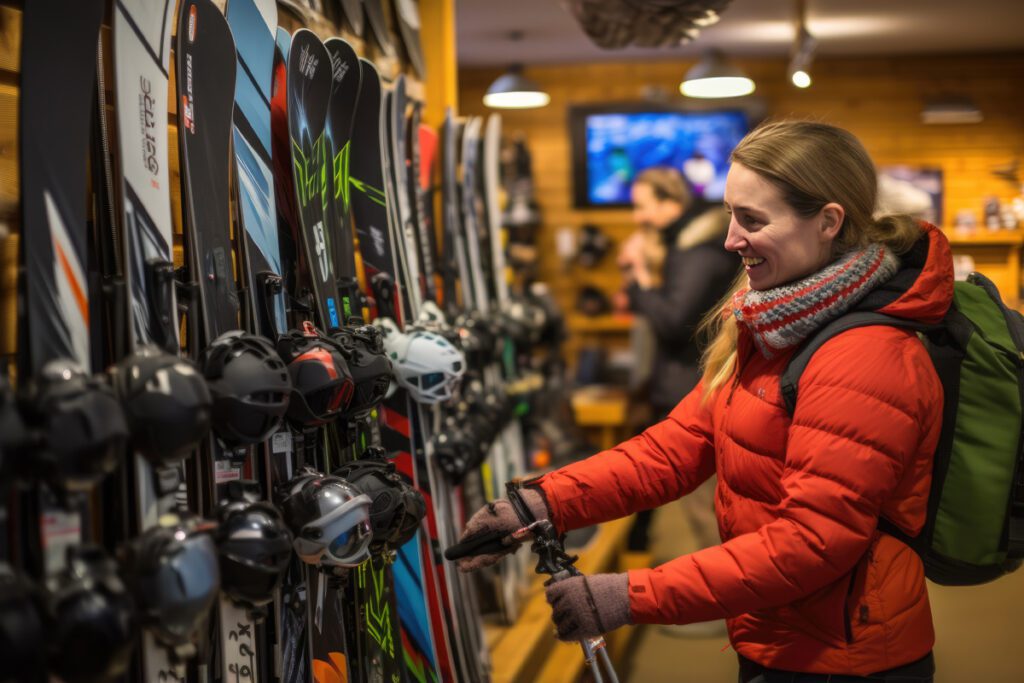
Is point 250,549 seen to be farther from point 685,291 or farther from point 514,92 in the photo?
point 514,92

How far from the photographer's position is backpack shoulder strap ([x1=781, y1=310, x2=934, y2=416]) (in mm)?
1505

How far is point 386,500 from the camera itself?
5.57 ft

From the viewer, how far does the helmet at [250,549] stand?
4.37ft

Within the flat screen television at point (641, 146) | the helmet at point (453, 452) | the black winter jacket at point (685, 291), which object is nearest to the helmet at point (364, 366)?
the helmet at point (453, 452)

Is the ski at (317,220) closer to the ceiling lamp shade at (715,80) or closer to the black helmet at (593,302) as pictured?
the ceiling lamp shade at (715,80)

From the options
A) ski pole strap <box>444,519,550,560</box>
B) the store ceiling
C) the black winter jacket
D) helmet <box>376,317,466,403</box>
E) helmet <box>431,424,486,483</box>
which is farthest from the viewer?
the store ceiling

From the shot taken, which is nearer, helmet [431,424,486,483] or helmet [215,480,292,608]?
helmet [215,480,292,608]

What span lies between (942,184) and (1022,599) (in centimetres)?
375

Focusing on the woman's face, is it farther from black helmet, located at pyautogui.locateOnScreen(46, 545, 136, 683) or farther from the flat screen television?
the flat screen television

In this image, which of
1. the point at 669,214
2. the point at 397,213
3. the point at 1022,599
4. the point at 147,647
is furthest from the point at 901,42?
the point at 147,647

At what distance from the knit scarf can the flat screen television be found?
216 inches

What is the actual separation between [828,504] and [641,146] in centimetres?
610

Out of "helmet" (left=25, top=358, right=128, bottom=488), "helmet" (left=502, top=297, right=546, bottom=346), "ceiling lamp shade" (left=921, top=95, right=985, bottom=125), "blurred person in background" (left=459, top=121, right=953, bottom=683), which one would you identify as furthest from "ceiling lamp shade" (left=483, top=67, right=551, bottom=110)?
"helmet" (left=25, top=358, right=128, bottom=488)

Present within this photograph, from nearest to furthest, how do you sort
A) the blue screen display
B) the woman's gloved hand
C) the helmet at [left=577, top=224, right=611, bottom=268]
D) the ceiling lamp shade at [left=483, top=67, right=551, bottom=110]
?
the woman's gloved hand < the ceiling lamp shade at [left=483, top=67, right=551, bottom=110] < the blue screen display < the helmet at [left=577, top=224, right=611, bottom=268]
